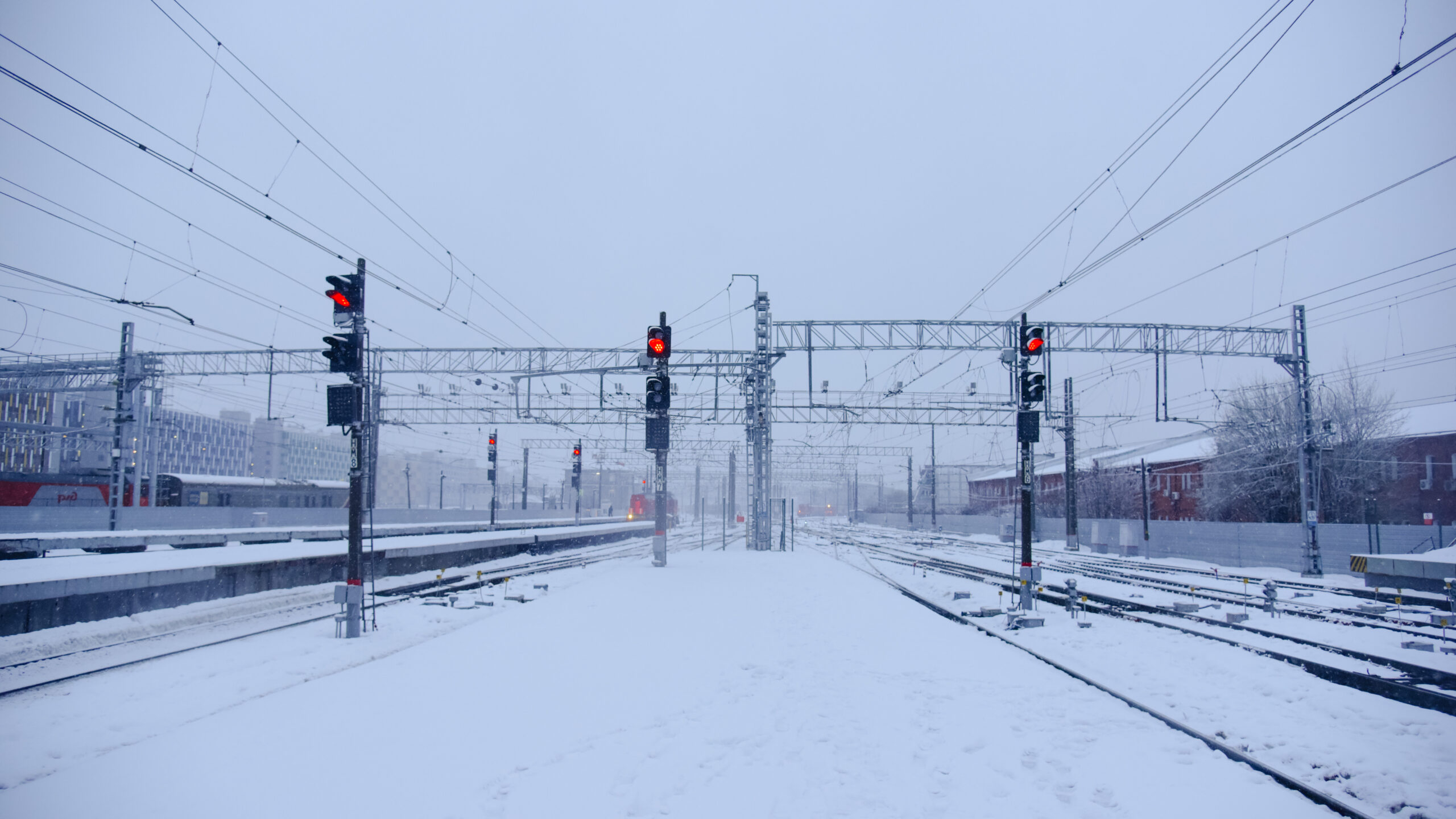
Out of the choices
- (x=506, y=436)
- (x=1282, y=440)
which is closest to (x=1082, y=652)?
Answer: (x=1282, y=440)

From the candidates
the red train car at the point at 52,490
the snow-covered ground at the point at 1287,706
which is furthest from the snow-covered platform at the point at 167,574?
the red train car at the point at 52,490

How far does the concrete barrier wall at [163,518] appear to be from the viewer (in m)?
25.4

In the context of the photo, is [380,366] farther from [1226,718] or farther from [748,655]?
[1226,718]

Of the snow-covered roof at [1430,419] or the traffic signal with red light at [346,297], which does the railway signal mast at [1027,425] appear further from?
the snow-covered roof at [1430,419]

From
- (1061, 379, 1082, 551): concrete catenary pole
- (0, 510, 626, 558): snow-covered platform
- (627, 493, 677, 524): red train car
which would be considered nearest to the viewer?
(0, 510, 626, 558): snow-covered platform

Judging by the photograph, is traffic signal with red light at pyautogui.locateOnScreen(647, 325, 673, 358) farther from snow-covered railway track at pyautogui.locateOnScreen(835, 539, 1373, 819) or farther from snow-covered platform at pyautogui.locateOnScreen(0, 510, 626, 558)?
snow-covered railway track at pyautogui.locateOnScreen(835, 539, 1373, 819)

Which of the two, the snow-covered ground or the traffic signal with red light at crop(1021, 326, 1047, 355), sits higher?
the traffic signal with red light at crop(1021, 326, 1047, 355)

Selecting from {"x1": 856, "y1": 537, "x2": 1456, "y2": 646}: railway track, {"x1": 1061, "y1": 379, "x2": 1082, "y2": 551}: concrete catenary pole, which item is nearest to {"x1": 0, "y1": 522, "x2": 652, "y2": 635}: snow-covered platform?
{"x1": 856, "y1": 537, "x2": 1456, "y2": 646}: railway track

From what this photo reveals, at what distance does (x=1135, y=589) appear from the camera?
63.2 feet

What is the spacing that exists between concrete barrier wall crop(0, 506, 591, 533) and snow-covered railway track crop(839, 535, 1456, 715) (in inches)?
1201

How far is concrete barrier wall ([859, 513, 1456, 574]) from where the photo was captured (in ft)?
86.5

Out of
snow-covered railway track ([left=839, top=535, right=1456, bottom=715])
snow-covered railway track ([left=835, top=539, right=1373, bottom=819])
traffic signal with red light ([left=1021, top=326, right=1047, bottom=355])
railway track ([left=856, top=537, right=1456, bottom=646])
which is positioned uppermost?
traffic signal with red light ([left=1021, top=326, right=1047, bottom=355])

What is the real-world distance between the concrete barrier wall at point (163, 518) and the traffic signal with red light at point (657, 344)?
71.7 ft

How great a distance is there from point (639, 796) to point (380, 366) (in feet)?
87.0
